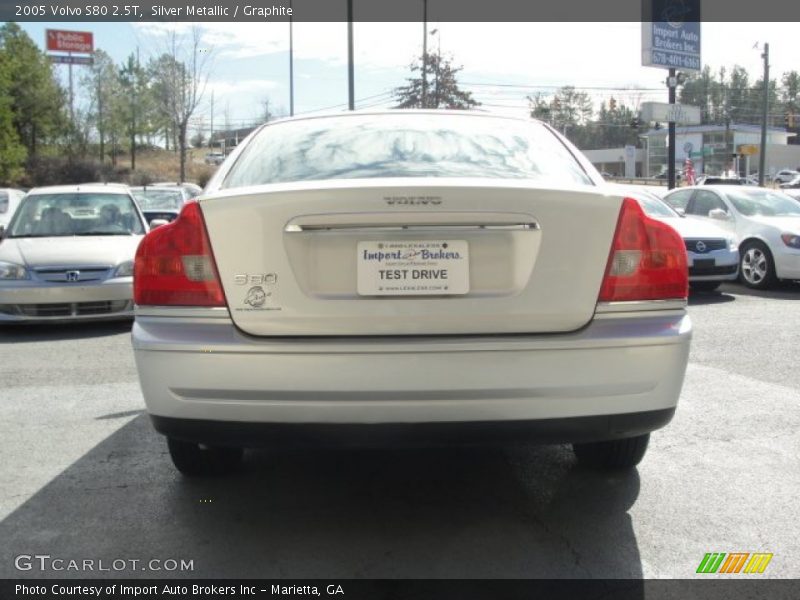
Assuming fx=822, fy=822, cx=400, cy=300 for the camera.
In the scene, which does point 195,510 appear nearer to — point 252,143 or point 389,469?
point 389,469

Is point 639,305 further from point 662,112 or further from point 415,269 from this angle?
point 662,112

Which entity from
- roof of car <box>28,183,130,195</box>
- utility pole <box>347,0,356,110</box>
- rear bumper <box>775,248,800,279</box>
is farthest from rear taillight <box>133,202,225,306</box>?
utility pole <box>347,0,356,110</box>

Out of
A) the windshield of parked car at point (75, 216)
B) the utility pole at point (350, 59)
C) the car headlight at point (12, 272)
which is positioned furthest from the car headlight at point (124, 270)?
the utility pole at point (350, 59)

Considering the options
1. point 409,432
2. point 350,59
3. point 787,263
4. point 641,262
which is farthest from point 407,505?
point 350,59

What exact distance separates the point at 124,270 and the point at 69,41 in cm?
7039

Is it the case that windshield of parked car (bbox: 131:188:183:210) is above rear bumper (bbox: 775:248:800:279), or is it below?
above

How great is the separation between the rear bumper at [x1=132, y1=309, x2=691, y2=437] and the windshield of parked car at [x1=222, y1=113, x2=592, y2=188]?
650 millimetres

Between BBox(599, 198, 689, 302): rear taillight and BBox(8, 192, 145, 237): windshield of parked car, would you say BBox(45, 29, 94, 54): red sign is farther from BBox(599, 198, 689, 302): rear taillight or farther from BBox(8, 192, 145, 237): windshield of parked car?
BBox(599, 198, 689, 302): rear taillight

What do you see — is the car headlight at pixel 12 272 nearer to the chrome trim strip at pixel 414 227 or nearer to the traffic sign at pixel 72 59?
the chrome trim strip at pixel 414 227

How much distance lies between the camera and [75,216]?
9289mm

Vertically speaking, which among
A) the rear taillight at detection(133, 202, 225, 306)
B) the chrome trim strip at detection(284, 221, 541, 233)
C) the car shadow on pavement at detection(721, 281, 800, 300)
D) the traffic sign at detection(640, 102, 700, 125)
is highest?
the traffic sign at detection(640, 102, 700, 125)

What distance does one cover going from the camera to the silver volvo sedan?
2678mm

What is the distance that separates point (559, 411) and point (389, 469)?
125 centimetres

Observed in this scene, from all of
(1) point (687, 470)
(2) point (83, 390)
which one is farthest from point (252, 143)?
(2) point (83, 390)
